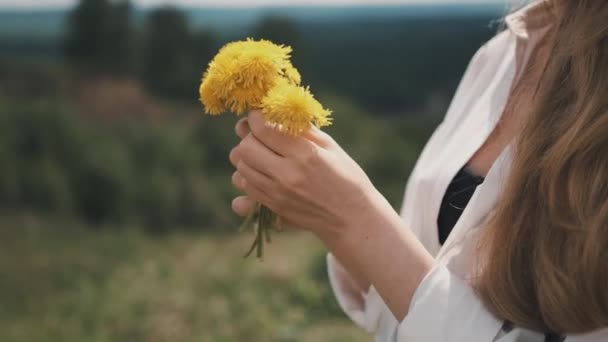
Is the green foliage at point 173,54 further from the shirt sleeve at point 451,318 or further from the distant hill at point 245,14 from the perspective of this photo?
the shirt sleeve at point 451,318

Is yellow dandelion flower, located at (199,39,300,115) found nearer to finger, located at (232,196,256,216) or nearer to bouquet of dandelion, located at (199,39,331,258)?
bouquet of dandelion, located at (199,39,331,258)

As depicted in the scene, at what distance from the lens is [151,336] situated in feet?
8.93

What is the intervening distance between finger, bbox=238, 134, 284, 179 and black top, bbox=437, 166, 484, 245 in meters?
0.27

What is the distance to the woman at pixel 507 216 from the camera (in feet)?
2.84

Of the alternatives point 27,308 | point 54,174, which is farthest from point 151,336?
point 54,174

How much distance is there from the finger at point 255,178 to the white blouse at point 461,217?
0.69ft

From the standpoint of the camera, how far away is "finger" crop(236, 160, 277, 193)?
0.98 meters

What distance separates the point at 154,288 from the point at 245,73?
6.92 ft

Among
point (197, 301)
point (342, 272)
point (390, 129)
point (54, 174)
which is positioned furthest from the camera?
point (390, 129)

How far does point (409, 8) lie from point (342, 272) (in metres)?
2.26

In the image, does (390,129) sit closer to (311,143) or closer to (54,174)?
(54,174)

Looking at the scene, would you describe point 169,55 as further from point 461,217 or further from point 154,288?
point 461,217

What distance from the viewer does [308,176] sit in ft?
3.14

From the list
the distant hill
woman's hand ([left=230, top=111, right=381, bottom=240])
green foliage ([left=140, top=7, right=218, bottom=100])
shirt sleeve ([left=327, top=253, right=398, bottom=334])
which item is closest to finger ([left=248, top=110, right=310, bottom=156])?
woman's hand ([left=230, top=111, right=381, bottom=240])
